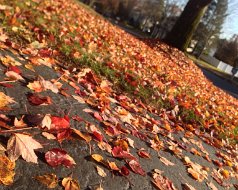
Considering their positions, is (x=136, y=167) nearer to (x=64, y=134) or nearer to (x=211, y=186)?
(x=64, y=134)

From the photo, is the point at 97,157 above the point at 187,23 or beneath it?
beneath

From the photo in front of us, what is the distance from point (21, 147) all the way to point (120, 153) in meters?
0.89

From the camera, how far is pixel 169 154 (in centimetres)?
329

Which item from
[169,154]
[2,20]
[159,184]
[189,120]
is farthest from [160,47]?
[159,184]

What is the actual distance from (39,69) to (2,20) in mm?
1352

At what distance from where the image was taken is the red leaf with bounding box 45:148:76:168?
2.00 metres

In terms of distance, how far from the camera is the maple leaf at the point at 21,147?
1853 millimetres


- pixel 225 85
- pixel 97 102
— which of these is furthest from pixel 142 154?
pixel 225 85

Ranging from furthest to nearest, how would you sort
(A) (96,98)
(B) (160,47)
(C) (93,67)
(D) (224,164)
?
(B) (160,47), (C) (93,67), (D) (224,164), (A) (96,98)

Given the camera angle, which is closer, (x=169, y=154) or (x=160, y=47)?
(x=169, y=154)

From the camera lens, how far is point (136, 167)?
2.54 meters

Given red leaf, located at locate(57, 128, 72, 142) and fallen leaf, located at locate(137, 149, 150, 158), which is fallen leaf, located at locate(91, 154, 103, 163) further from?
fallen leaf, located at locate(137, 149, 150, 158)

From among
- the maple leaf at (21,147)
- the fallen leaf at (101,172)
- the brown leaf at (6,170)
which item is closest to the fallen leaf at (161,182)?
the fallen leaf at (101,172)

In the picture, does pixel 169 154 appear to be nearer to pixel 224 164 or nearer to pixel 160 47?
pixel 224 164
